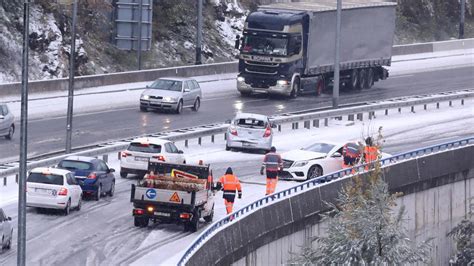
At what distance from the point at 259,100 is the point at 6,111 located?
1664cm

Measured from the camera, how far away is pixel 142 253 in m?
29.2

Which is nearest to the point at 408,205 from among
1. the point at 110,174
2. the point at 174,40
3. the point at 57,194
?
the point at 110,174

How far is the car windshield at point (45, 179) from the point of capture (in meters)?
31.9

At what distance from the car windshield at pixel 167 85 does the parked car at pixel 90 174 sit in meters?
16.9

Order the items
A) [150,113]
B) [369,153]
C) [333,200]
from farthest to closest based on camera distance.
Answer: [150,113] < [333,200] < [369,153]

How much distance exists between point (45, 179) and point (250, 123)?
518 inches

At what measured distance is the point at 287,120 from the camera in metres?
49.2

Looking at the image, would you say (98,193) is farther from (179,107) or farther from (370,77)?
(370,77)

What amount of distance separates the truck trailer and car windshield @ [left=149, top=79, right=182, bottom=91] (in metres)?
5.48

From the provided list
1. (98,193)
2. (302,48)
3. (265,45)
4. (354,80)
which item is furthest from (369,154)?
(354,80)

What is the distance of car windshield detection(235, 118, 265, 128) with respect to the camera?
145 ft

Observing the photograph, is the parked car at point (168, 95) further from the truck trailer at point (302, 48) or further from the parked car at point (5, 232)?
the parked car at point (5, 232)

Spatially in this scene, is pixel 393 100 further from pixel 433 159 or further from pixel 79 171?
pixel 79 171

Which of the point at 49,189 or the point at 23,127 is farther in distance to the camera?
the point at 49,189
